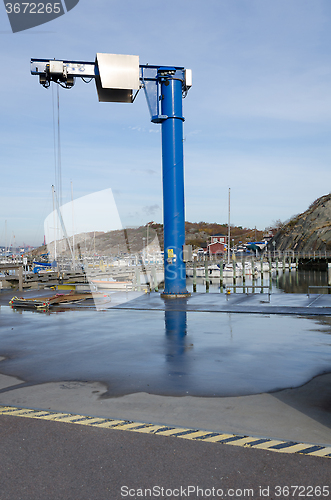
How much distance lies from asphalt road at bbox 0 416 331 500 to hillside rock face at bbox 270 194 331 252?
350ft

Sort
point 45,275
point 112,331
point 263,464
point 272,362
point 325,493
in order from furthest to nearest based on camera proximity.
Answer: point 45,275 < point 112,331 < point 272,362 < point 263,464 < point 325,493

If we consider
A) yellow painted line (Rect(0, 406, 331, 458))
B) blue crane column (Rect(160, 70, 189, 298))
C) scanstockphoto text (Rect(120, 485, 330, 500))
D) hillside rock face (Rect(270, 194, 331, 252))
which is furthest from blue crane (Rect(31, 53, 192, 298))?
hillside rock face (Rect(270, 194, 331, 252))

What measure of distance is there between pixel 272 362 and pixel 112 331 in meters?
6.07

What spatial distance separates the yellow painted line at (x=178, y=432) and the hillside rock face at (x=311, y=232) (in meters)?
106

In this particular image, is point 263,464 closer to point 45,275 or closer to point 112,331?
point 112,331

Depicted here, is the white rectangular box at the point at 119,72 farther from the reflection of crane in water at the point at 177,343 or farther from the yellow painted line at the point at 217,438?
the yellow painted line at the point at 217,438

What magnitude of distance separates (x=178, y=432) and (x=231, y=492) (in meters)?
1.47

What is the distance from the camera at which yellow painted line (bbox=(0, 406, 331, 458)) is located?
5.26 m

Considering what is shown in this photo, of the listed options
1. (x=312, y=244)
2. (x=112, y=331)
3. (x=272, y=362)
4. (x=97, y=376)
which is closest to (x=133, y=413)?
(x=97, y=376)

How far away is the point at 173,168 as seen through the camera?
784 inches

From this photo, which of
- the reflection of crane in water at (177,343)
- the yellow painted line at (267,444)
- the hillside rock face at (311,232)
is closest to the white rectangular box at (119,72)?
the reflection of crane in water at (177,343)

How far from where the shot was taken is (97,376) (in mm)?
8547

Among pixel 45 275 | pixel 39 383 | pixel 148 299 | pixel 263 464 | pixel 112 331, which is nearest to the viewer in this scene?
pixel 263 464

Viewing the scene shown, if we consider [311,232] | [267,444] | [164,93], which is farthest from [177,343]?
[311,232]
